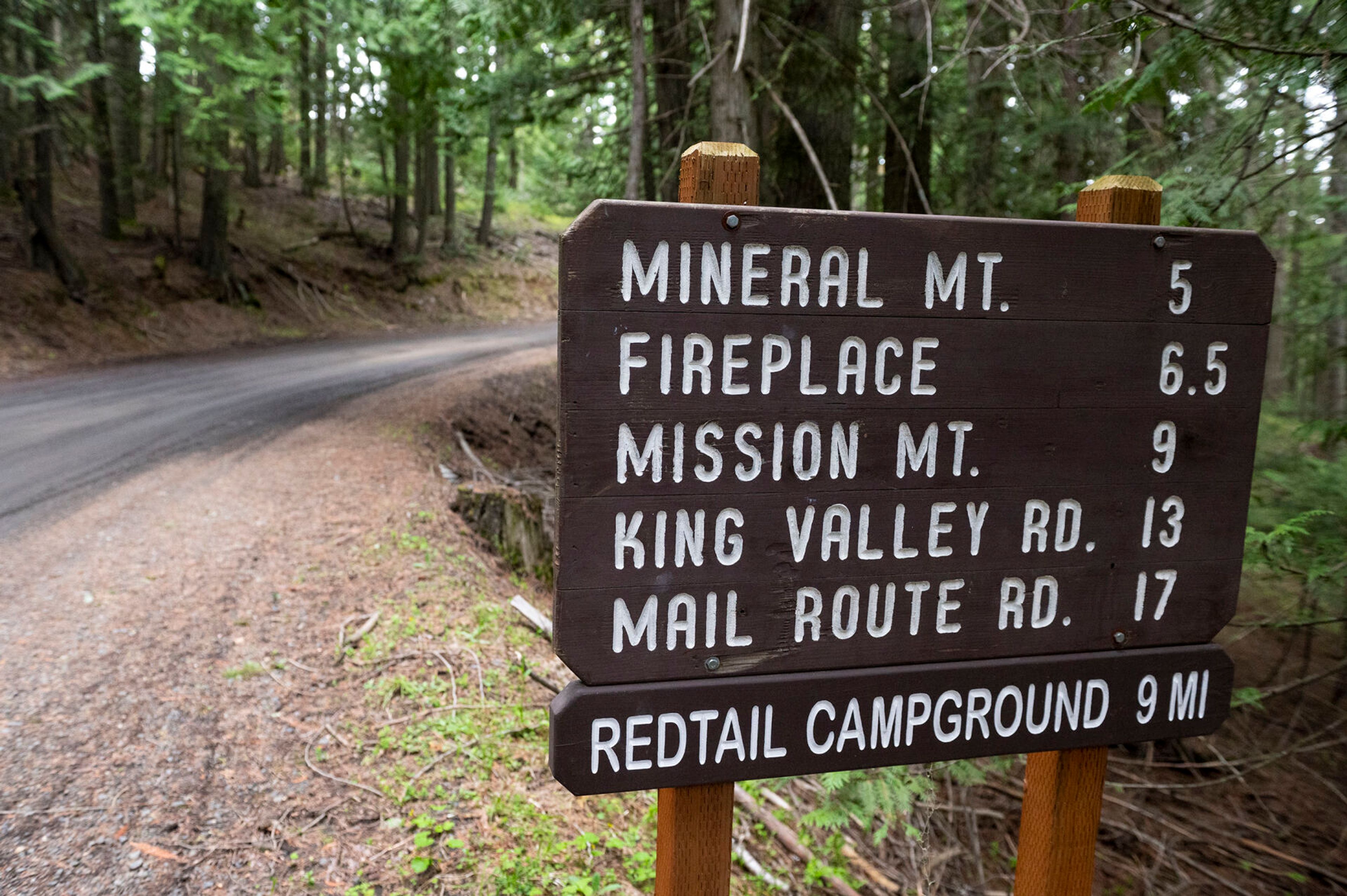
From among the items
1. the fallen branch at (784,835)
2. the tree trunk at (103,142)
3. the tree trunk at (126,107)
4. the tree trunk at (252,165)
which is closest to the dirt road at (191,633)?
the fallen branch at (784,835)

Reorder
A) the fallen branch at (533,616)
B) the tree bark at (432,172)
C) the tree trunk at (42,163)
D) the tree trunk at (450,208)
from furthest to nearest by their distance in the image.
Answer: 1. the tree trunk at (450,208)
2. the tree bark at (432,172)
3. the tree trunk at (42,163)
4. the fallen branch at (533,616)

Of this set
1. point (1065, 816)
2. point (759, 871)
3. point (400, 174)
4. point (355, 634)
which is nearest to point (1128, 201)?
point (1065, 816)

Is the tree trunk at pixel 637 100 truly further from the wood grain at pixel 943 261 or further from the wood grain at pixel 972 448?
the wood grain at pixel 972 448

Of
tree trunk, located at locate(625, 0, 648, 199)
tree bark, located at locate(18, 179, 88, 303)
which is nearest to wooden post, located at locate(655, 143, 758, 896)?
tree trunk, located at locate(625, 0, 648, 199)

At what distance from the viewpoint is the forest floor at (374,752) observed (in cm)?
307

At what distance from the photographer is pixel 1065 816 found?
200 centimetres

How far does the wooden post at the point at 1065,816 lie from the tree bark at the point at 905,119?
544 cm

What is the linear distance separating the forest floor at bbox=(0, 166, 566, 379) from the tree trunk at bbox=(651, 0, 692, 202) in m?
9.56

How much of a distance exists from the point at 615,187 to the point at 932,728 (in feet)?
24.1

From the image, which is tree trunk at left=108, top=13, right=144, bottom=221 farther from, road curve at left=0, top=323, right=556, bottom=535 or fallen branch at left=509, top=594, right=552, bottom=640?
fallen branch at left=509, top=594, right=552, bottom=640

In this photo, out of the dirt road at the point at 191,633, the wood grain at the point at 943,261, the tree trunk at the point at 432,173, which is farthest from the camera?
the tree trunk at the point at 432,173

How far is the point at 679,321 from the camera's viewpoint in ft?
5.00

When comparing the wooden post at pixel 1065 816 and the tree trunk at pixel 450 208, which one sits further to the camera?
the tree trunk at pixel 450 208

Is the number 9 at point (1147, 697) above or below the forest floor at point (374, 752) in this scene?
above
